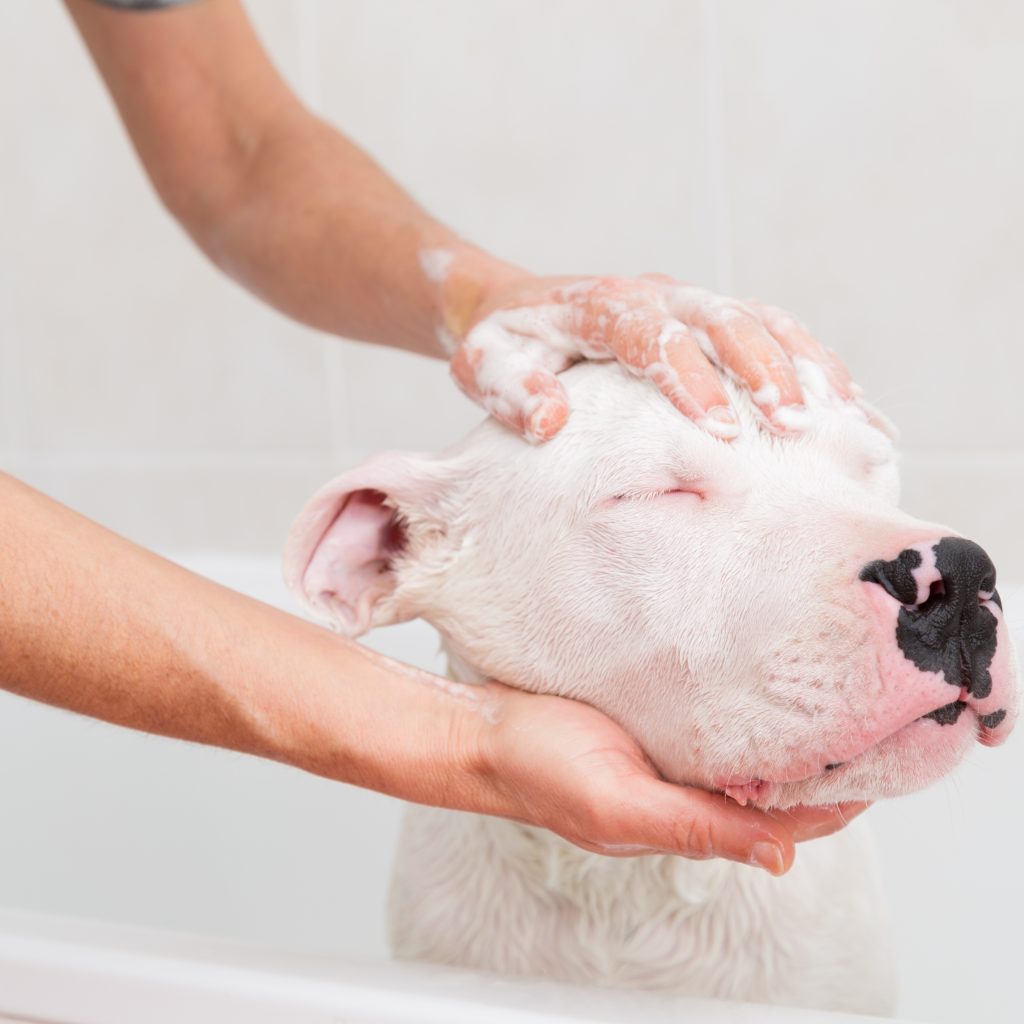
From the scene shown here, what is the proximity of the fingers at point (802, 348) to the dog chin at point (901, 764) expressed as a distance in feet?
0.99

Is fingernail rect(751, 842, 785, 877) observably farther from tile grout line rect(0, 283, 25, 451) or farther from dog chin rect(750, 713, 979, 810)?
tile grout line rect(0, 283, 25, 451)

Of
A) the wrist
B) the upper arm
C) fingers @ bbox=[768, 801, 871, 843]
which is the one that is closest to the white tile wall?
the upper arm

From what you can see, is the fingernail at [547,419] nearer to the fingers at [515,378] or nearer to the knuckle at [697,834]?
the fingers at [515,378]

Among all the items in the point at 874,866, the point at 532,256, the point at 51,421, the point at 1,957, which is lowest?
the point at 1,957

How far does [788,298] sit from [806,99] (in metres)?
0.28

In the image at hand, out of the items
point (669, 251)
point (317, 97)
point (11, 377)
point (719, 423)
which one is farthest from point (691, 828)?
point (11, 377)

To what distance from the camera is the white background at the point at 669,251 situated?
1945mm

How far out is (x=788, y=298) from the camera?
2164 mm

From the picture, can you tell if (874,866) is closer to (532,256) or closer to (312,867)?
(312,867)

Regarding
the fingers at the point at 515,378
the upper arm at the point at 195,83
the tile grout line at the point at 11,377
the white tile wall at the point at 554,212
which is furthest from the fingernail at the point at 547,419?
the tile grout line at the point at 11,377

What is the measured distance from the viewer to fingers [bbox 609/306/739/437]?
106cm

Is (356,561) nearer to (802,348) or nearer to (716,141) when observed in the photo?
(802,348)

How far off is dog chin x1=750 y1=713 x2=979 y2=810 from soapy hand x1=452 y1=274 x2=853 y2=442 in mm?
252

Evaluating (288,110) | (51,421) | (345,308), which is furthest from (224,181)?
(51,421)
